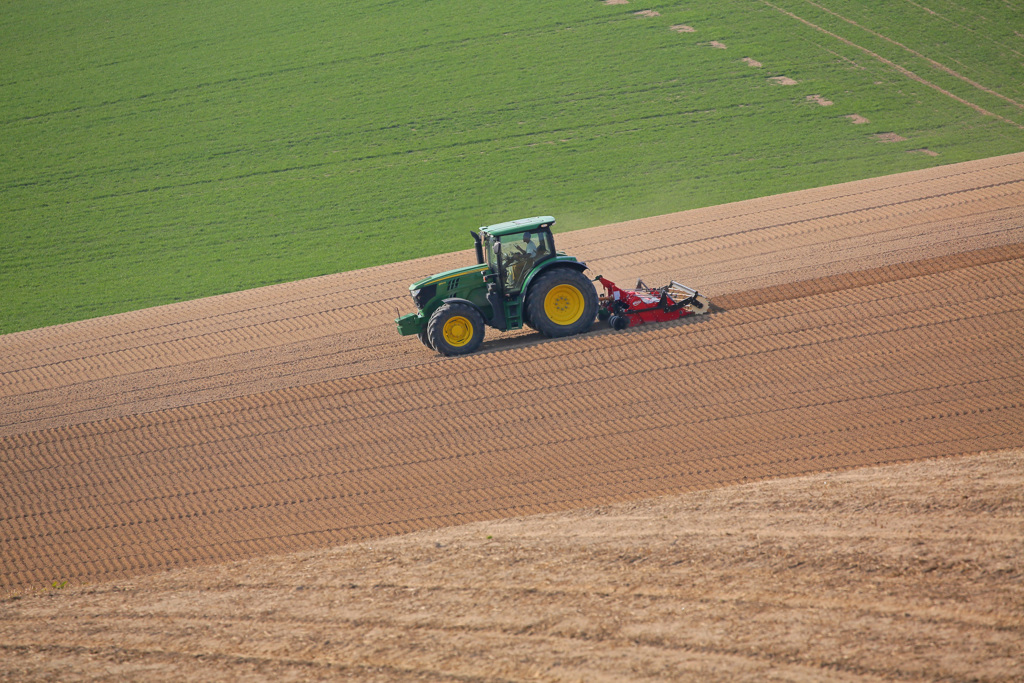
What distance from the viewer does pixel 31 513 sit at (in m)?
11.0

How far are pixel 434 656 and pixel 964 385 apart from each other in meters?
8.06

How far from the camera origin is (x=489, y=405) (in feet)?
41.2

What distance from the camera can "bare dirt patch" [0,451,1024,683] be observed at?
6.72 meters

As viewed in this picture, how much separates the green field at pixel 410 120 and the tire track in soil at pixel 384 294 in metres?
1.54

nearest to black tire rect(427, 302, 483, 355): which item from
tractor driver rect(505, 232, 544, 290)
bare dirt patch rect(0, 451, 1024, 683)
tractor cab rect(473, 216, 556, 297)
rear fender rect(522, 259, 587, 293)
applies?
tractor cab rect(473, 216, 556, 297)

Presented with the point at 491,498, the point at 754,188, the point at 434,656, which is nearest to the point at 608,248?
the point at 754,188

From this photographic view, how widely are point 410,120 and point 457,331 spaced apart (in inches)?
570

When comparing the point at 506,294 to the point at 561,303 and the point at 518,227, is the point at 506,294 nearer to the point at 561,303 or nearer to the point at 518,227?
the point at 561,303

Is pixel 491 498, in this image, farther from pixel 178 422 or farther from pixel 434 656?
pixel 178 422

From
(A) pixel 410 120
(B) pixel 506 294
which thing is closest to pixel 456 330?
(B) pixel 506 294

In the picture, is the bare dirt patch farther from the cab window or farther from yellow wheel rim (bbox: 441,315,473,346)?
the cab window

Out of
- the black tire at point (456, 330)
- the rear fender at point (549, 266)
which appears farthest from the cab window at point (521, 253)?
the black tire at point (456, 330)

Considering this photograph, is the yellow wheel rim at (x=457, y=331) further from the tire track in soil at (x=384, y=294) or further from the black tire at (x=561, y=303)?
the black tire at (x=561, y=303)

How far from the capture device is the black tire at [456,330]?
13.8 meters
